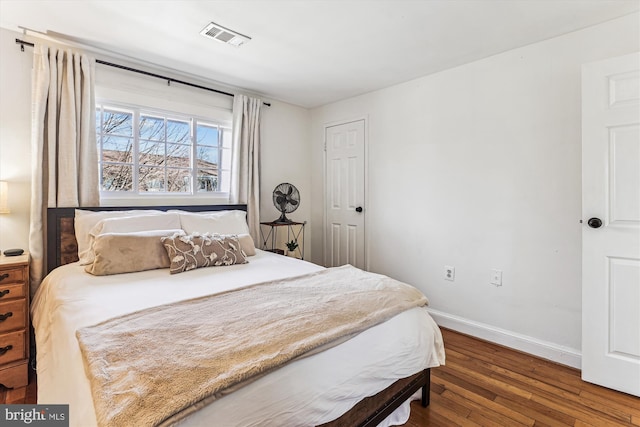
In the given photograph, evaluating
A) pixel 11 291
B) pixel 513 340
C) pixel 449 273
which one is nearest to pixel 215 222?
pixel 11 291

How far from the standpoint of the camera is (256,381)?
95cm

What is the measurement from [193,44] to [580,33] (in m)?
2.85

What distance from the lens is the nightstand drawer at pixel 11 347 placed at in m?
1.88

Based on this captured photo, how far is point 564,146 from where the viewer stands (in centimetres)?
223

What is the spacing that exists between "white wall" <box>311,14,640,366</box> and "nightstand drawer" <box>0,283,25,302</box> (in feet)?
9.76

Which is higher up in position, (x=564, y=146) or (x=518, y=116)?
(x=518, y=116)

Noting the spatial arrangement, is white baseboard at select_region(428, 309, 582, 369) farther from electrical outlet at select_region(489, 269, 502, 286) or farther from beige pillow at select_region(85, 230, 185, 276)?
beige pillow at select_region(85, 230, 185, 276)

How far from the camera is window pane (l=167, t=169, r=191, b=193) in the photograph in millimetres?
3039

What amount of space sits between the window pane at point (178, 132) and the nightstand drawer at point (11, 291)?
1.66 metres

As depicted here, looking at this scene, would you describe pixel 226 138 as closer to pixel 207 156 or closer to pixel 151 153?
pixel 207 156

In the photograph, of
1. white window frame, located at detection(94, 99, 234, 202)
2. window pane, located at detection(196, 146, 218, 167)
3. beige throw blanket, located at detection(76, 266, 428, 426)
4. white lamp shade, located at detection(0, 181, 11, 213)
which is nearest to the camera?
beige throw blanket, located at detection(76, 266, 428, 426)

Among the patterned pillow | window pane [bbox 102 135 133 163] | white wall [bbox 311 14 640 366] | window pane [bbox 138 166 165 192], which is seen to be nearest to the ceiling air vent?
window pane [bbox 102 135 133 163]

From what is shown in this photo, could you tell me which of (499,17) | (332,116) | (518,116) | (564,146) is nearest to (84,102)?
(332,116)

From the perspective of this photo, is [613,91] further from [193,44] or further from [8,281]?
[8,281]
